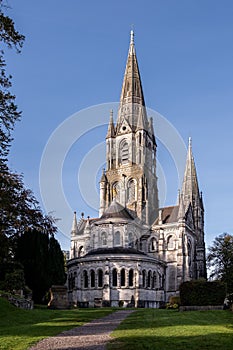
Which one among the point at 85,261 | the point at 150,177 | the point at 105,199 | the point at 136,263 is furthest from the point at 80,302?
the point at 150,177

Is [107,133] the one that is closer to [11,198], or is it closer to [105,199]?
[105,199]

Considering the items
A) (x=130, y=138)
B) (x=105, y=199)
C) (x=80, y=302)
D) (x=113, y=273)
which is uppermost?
(x=130, y=138)

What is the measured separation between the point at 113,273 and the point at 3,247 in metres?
37.9

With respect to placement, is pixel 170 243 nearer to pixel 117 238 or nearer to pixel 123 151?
pixel 117 238

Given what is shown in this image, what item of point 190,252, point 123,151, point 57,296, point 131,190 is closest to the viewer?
point 57,296

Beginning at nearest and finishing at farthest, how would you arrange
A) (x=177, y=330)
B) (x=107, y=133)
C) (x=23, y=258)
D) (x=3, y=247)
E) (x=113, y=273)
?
(x=177, y=330) < (x=3, y=247) < (x=23, y=258) < (x=113, y=273) < (x=107, y=133)

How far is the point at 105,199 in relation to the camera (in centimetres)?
7850

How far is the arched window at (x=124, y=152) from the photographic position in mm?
80738

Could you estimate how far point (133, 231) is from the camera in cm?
6862

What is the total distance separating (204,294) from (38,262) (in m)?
18.9

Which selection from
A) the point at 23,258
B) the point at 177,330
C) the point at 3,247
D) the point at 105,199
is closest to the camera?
the point at 177,330

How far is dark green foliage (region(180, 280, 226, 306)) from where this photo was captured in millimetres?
32625

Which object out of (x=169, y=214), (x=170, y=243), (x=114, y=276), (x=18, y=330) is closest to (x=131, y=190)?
(x=169, y=214)

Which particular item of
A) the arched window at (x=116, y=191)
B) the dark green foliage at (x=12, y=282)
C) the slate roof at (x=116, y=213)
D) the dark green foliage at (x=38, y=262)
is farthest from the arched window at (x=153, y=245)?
the dark green foliage at (x=12, y=282)
